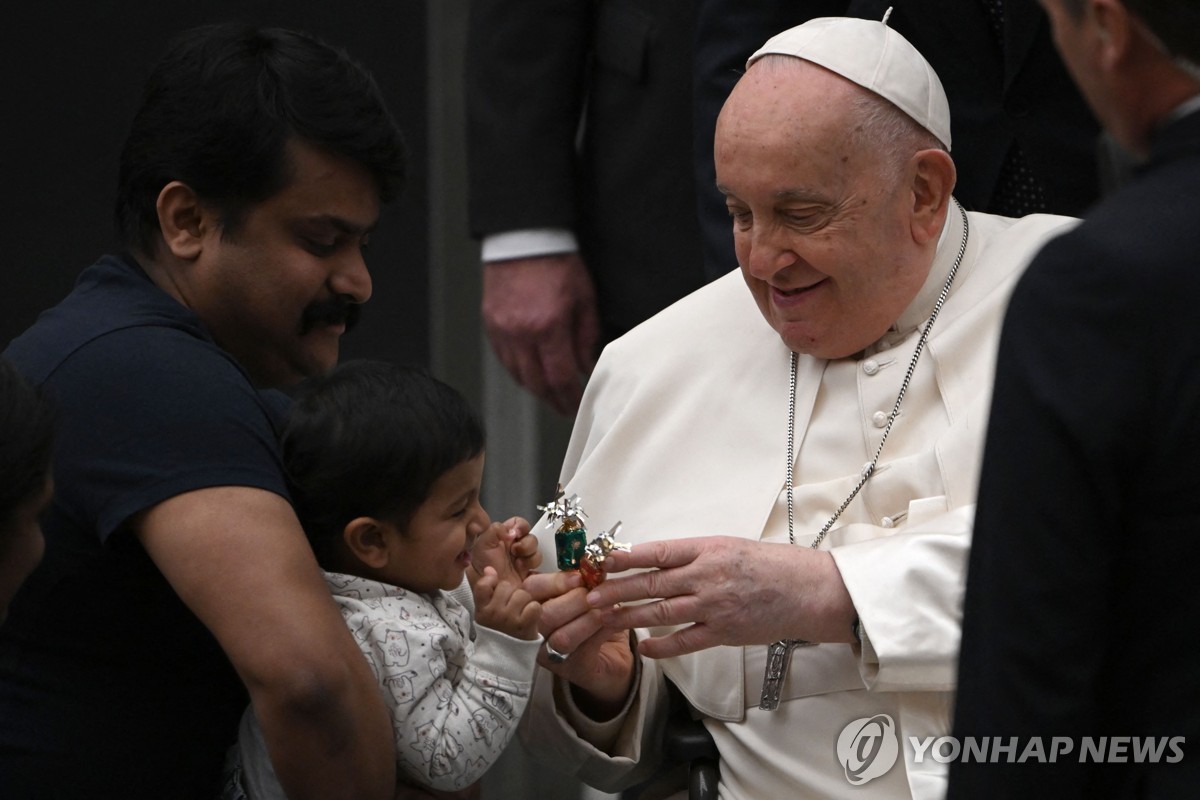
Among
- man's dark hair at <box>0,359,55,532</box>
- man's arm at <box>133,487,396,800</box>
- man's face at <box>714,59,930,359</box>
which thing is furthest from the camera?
man's face at <box>714,59,930,359</box>

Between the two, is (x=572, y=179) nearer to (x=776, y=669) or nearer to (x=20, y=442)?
(x=776, y=669)

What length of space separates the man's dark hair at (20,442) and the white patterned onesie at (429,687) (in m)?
0.63

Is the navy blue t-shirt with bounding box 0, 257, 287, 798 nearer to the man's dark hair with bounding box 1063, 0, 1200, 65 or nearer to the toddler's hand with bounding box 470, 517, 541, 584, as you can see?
the toddler's hand with bounding box 470, 517, 541, 584

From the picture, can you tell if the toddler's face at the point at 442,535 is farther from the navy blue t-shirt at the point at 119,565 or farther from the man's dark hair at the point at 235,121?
the man's dark hair at the point at 235,121

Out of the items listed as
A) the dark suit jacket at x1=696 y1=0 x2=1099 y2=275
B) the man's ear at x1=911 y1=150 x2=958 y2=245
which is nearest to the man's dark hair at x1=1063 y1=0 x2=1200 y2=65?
the man's ear at x1=911 y1=150 x2=958 y2=245

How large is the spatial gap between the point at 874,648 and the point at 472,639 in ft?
2.48

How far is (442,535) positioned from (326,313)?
48 cm

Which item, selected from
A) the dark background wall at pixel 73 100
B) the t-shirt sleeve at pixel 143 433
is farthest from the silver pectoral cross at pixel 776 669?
the dark background wall at pixel 73 100

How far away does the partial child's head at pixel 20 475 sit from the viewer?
2.39 metres

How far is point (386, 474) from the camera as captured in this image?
2934mm

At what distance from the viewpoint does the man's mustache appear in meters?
3.14

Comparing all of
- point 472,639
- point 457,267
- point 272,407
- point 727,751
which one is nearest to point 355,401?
point 272,407

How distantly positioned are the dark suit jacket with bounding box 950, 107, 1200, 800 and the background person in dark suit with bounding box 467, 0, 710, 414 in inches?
101

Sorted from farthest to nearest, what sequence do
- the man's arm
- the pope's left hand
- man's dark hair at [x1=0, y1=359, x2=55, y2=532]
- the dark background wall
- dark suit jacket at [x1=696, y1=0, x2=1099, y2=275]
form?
the dark background wall < dark suit jacket at [x1=696, y1=0, x2=1099, y2=275] < the pope's left hand < the man's arm < man's dark hair at [x1=0, y1=359, x2=55, y2=532]
